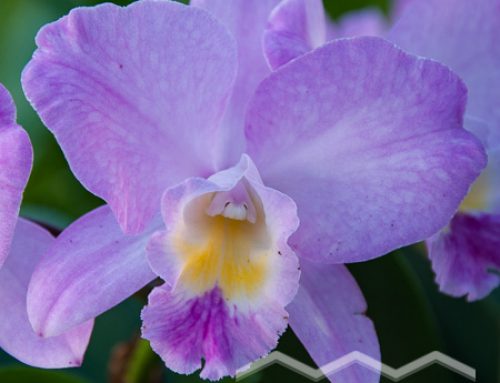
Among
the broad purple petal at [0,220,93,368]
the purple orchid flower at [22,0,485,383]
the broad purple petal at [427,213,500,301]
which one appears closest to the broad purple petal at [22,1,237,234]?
the purple orchid flower at [22,0,485,383]

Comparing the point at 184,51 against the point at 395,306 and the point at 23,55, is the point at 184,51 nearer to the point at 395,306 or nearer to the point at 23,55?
the point at 395,306

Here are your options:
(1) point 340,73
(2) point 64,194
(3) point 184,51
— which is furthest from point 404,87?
(2) point 64,194

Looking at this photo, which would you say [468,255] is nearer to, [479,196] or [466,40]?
[479,196]

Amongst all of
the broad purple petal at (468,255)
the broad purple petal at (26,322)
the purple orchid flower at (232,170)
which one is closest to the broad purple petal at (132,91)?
the purple orchid flower at (232,170)

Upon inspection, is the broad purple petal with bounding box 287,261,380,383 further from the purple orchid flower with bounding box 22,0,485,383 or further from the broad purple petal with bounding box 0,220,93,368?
the broad purple petal with bounding box 0,220,93,368

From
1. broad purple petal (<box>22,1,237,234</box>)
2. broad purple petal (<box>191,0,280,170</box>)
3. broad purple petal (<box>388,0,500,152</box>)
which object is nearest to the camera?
broad purple petal (<box>22,1,237,234</box>)

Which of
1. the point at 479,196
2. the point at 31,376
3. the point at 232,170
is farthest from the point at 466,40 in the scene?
the point at 31,376

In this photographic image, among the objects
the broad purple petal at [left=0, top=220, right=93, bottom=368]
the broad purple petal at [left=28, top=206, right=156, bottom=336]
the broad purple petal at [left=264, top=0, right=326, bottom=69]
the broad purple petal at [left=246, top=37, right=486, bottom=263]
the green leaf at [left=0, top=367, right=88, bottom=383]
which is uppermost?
the broad purple petal at [left=264, top=0, right=326, bottom=69]
